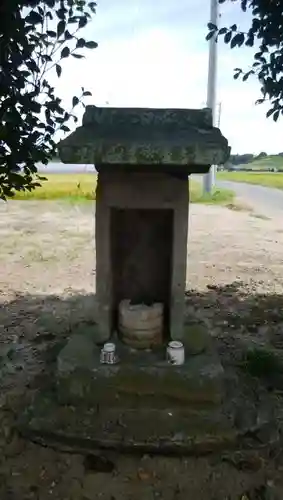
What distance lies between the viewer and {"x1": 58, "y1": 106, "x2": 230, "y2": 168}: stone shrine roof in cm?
279

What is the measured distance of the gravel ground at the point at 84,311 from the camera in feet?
9.00

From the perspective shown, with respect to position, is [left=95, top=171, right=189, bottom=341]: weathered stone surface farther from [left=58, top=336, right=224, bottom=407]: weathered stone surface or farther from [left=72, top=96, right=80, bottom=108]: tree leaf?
[left=72, top=96, right=80, bottom=108]: tree leaf

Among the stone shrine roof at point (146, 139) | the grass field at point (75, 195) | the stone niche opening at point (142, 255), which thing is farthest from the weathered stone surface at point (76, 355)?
the grass field at point (75, 195)

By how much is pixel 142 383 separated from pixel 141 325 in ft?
1.42

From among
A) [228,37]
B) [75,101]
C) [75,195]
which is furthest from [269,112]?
[75,195]

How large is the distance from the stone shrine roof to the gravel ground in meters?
1.74

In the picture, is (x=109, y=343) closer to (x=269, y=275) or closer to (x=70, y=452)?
(x=70, y=452)

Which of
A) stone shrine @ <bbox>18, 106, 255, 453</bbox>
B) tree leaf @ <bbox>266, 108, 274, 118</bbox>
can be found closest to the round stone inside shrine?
stone shrine @ <bbox>18, 106, 255, 453</bbox>

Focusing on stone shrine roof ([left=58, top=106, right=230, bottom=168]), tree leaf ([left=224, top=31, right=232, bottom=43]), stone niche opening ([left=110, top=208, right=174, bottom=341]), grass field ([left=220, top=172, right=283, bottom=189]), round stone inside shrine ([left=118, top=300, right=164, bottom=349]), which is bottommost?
grass field ([left=220, top=172, right=283, bottom=189])

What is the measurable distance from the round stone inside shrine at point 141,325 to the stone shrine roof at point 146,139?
1.04 meters

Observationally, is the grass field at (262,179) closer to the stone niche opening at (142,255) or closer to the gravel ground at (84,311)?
the gravel ground at (84,311)

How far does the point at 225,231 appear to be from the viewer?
12.3m

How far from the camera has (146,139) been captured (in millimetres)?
2861

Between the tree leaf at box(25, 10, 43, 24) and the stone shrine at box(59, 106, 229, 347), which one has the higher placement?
the tree leaf at box(25, 10, 43, 24)
